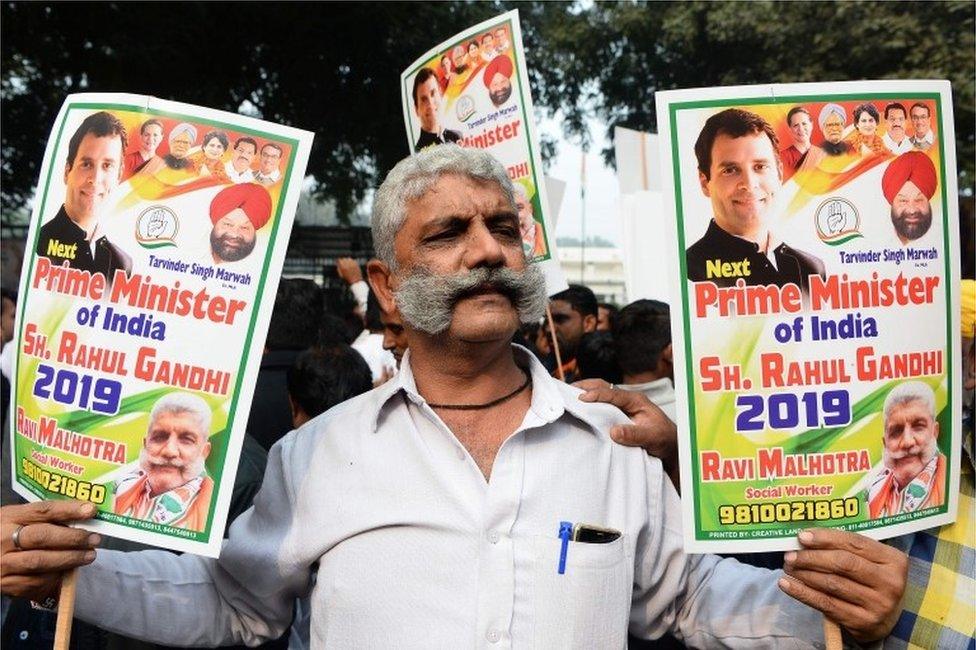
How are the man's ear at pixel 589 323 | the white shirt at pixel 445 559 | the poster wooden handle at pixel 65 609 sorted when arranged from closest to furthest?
the poster wooden handle at pixel 65 609 < the white shirt at pixel 445 559 < the man's ear at pixel 589 323

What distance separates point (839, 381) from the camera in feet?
7.14

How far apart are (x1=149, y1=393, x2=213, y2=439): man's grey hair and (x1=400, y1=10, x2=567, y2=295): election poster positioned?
2274 mm

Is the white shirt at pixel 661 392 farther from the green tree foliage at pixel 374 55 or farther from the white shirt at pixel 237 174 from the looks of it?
the green tree foliage at pixel 374 55

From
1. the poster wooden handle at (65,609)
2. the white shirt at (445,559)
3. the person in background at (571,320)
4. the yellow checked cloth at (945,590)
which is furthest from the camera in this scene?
the person in background at (571,320)

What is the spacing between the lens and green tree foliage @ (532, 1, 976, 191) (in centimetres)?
1702

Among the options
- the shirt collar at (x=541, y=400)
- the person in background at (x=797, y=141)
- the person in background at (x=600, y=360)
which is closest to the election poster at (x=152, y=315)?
the shirt collar at (x=541, y=400)

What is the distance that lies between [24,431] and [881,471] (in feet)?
5.43

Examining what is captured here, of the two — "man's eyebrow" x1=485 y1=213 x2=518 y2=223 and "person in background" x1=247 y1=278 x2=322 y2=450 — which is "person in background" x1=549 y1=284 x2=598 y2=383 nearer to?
"person in background" x1=247 y1=278 x2=322 y2=450

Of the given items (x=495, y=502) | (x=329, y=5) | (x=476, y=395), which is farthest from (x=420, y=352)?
(x=329, y=5)

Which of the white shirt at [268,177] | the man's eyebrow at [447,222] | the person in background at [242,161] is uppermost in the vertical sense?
the person in background at [242,161]

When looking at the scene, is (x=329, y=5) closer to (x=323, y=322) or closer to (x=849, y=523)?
(x=323, y=322)

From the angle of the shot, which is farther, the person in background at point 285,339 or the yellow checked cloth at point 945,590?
the person in background at point 285,339

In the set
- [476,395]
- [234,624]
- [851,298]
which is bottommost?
[234,624]

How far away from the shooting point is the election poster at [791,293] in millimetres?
2170
